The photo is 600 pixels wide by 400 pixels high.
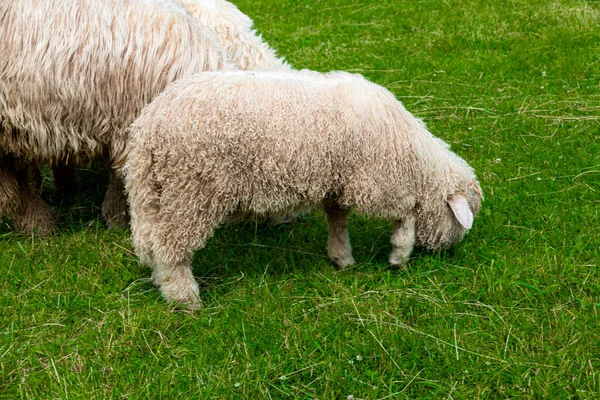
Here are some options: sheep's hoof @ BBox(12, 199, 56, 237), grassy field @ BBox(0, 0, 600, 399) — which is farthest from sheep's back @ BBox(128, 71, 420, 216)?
sheep's hoof @ BBox(12, 199, 56, 237)

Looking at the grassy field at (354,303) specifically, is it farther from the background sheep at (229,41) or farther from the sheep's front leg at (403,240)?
the background sheep at (229,41)

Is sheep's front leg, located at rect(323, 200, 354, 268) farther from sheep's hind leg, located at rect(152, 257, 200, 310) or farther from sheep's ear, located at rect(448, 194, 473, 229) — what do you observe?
sheep's hind leg, located at rect(152, 257, 200, 310)

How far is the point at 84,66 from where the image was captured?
13.8 ft

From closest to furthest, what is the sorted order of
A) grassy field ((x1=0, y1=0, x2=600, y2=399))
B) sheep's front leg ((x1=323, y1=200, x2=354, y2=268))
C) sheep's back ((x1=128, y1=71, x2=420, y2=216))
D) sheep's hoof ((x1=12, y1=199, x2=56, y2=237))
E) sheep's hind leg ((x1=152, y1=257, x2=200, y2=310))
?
grassy field ((x1=0, y1=0, x2=600, y2=399)) → sheep's back ((x1=128, y1=71, x2=420, y2=216)) → sheep's hind leg ((x1=152, y1=257, x2=200, y2=310)) → sheep's front leg ((x1=323, y1=200, x2=354, y2=268)) → sheep's hoof ((x1=12, y1=199, x2=56, y2=237))

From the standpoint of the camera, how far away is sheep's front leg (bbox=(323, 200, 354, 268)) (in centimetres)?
438

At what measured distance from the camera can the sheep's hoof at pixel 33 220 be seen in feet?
16.0

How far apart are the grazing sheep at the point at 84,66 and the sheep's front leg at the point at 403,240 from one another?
1373 mm

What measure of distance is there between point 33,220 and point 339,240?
1987 millimetres

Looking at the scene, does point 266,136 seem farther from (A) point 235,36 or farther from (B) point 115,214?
(B) point 115,214

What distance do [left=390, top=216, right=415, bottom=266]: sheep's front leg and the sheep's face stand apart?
0.25ft

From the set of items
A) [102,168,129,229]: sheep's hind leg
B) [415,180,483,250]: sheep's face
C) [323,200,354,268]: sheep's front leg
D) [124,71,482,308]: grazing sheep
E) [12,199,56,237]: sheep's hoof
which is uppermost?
[124,71,482,308]: grazing sheep

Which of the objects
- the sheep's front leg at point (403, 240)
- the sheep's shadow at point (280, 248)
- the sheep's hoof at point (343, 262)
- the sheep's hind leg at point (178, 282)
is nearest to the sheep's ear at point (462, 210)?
the sheep's front leg at point (403, 240)

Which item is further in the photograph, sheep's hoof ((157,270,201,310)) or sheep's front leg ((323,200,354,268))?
sheep's front leg ((323,200,354,268))

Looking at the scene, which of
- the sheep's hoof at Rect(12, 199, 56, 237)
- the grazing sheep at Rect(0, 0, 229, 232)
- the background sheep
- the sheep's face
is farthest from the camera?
the background sheep
